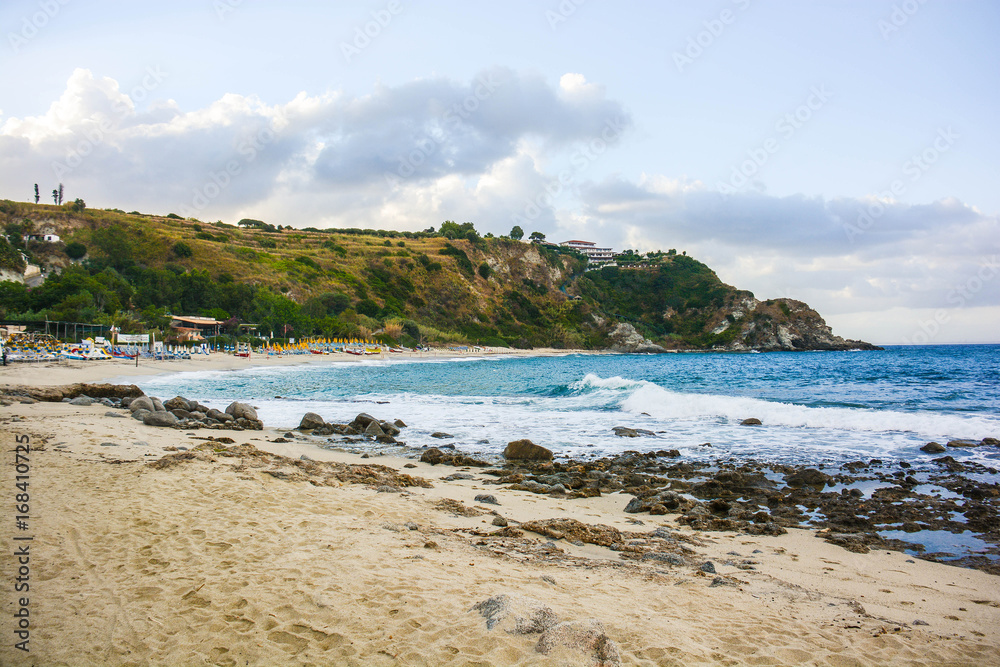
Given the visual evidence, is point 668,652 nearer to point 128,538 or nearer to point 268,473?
point 128,538

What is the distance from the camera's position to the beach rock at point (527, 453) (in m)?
11.6

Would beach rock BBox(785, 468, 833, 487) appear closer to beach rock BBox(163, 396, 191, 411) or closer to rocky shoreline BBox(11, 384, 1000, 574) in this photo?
rocky shoreline BBox(11, 384, 1000, 574)

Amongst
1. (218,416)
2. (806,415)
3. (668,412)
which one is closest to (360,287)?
(218,416)

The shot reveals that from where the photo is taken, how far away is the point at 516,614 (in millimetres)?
3785

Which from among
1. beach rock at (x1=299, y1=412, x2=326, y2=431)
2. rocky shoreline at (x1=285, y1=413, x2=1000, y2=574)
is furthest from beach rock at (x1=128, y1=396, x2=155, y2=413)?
rocky shoreline at (x1=285, y1=413, x2=1000, y2=574)

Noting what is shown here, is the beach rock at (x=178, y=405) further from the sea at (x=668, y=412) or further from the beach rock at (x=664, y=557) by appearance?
the beach rock at (x=664, y=557)

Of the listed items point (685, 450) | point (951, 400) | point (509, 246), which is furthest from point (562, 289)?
point (685, 450)

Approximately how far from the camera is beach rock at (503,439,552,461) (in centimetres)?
1162

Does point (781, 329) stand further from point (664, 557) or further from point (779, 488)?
point (664, 557)

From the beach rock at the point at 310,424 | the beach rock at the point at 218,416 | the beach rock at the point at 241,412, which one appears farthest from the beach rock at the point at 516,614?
the beach rock at the point at 241,412

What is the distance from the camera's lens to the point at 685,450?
12.8m

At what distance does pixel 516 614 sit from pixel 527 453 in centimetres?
795

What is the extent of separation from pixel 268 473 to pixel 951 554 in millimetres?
9342

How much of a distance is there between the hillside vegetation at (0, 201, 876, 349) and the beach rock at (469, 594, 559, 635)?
5955 centimetres
